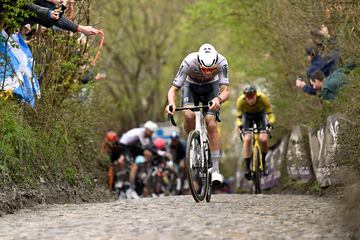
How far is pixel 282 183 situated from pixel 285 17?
441 centimetres

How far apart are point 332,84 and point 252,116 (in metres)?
3.62

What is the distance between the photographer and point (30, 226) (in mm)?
10039

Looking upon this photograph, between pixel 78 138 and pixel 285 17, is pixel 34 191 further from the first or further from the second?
pixel 285 17

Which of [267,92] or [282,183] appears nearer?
[282,183]

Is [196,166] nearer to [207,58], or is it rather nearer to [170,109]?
[170,109]

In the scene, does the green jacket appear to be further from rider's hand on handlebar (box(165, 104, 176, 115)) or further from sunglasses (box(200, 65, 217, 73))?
rider's hand on handlebar (box(165, 104, 176, 115))

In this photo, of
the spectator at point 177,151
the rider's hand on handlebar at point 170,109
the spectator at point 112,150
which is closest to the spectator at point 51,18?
the rider's hand on handlebar at point 170,109

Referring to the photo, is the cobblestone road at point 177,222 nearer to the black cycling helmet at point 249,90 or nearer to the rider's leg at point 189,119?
the rider's leg at point 189,119

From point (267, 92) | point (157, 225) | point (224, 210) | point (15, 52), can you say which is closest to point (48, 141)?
point (15, 52)

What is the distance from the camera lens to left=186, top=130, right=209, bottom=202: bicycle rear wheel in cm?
1259

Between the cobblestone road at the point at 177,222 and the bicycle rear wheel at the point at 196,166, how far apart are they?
0.25 metres

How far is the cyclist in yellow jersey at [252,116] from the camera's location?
743 inches

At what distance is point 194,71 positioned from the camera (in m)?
13.8

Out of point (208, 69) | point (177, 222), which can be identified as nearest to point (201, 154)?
point (208, 69)
